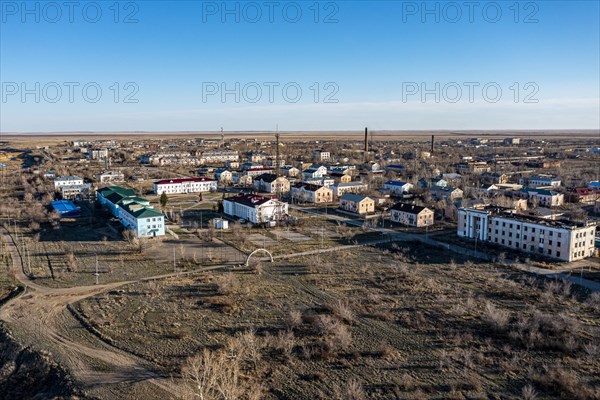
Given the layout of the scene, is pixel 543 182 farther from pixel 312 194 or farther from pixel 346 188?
pixel 312 194

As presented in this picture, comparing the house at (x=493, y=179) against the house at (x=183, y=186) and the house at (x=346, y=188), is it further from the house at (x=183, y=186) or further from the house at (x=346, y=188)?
the house at (x=183, y=186)

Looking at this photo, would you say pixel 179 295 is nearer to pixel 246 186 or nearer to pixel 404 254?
pixel 404 254

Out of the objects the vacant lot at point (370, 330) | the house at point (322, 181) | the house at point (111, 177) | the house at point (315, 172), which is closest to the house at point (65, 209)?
the house at point (111, 177)

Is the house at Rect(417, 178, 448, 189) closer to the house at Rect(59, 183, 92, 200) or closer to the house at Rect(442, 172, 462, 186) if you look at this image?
the house at Rect(442, 172, 462, 186)

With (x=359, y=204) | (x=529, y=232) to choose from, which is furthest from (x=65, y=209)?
(x=529, y=232)

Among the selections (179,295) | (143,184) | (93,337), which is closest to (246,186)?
(143,184)
